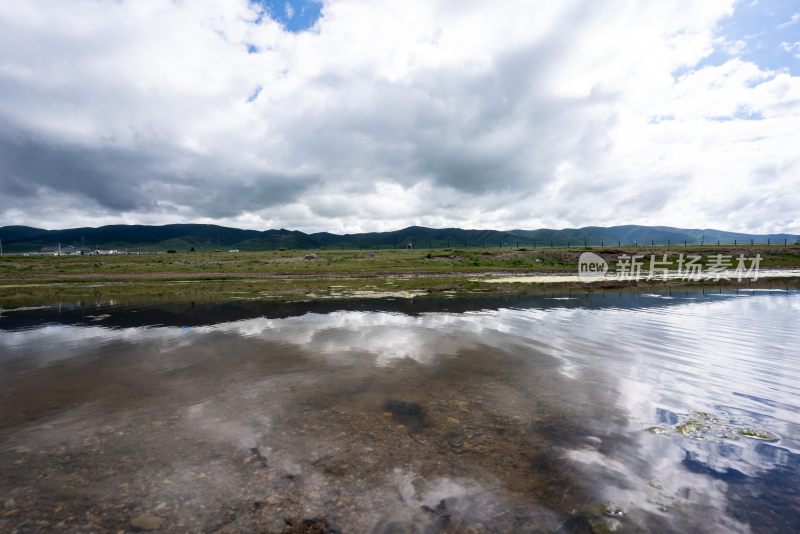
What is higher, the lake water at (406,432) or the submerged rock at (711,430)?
the submerged rock at (711,430)

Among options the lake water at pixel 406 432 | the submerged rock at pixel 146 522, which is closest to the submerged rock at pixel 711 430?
the lake water at pixel 406 432

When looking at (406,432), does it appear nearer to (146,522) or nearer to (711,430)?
(146,522)

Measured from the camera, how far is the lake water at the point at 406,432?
219 inches

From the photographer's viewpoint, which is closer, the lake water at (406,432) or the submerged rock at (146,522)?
the submerged rock at (146,522)

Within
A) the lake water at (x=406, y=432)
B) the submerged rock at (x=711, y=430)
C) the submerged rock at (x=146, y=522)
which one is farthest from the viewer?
the submerged rock at (x=711, y=430)

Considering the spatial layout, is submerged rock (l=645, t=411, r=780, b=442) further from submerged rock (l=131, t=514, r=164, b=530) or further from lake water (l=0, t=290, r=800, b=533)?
submerged rock (l=131, t=514, r=164, b=530)

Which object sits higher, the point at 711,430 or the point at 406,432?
the point at 711,430

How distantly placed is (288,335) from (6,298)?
33551 millimetres

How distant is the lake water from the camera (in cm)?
555

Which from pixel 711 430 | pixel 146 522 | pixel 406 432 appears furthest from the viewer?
pixel 406 432

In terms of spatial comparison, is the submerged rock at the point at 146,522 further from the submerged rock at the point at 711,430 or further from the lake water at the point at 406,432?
the submerged rock at the point at 711,430

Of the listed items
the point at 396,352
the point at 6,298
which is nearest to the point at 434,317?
the point at 396,352

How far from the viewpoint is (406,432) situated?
26.4 feet

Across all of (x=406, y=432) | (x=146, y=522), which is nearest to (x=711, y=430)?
(x=406, y=432)
